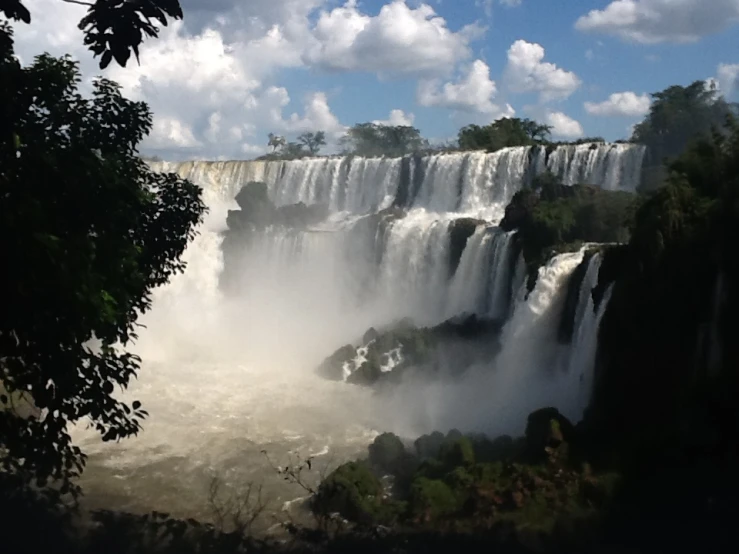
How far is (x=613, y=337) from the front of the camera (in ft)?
43.5

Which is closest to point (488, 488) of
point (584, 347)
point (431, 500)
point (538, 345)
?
point (431, 500)

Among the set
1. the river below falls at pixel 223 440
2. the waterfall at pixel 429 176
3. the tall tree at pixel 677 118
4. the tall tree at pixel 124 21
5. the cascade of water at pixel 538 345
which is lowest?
the river below falls at pixel 223 440

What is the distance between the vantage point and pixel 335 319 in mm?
27109

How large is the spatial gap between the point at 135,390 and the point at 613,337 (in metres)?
12.4

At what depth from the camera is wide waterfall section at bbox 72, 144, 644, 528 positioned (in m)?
14.9

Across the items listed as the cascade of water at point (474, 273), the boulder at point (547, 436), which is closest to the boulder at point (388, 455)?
the boulder at point (547, 436)

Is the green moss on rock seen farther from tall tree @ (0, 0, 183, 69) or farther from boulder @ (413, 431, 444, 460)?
tall tree @ (0, 0, 183, 69)

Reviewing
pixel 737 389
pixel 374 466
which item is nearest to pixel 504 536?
pixel 737 389

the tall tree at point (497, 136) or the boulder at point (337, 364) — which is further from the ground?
the tall tree at point (497, 136)

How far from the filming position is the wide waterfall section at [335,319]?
588 inches

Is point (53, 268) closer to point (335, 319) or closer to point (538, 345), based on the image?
point (538, 345)

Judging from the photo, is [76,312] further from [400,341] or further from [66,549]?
[400,341]

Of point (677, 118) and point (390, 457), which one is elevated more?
point (677, 118)

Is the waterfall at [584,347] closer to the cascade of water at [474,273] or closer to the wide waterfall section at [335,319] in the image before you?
the wide waterfall section at [335,319]
